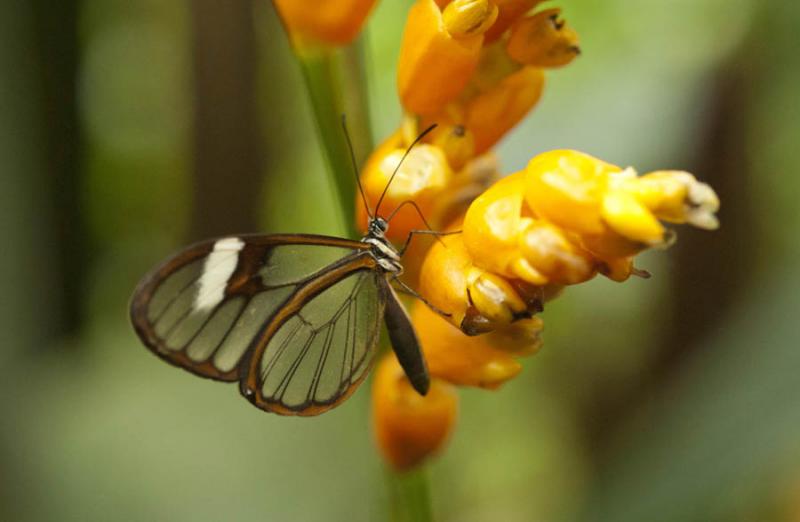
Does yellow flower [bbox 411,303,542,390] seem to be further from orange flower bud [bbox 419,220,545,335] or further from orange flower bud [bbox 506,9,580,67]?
orange flower bud [bbox 506,9,580,67]

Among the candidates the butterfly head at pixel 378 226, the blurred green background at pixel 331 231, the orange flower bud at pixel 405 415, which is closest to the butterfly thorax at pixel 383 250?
the butterfly head at pixel 378 226

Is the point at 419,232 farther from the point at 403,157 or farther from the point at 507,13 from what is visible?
the point at 507,13

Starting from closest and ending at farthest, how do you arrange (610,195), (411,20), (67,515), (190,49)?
(610,195) → (411,20) → (67,515) → (190,49)

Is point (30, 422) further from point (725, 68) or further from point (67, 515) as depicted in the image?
point (725, 68)

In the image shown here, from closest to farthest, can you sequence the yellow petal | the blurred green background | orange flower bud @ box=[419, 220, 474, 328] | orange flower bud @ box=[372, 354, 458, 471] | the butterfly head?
the yellow petal → orange flower bud @ box=[419, 220, 474, 328] → the butterfly head → orange flower bud @ box=[372, 354, 458, 471] → the blurred green background

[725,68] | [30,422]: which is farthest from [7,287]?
[725,68]

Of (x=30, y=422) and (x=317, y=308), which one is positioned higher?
(x=317, y=308)

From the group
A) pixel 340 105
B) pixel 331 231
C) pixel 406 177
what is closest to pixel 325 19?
pixel 340 105

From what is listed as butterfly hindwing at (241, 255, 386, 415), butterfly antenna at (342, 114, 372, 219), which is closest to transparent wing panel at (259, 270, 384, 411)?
butterfly hindwing at (241, 255, 386, 415)
